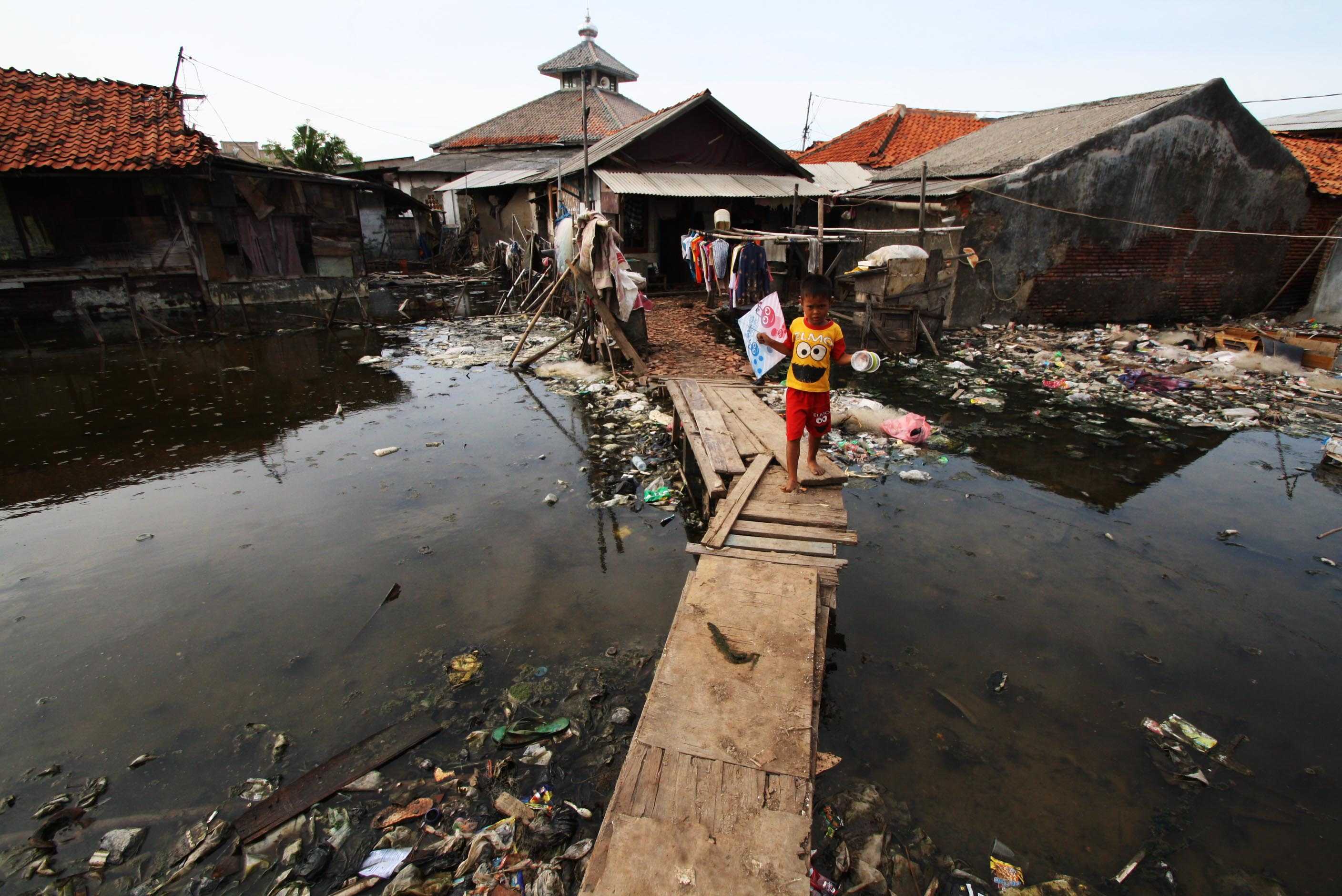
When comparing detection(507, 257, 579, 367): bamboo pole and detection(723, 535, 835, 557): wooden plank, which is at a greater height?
detection(507, 257, 579, 367): bamboo pole

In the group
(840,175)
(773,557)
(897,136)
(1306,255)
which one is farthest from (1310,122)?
(773,557)

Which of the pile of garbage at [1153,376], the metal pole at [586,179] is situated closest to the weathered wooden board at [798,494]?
the pile of garbage at [1153,376]

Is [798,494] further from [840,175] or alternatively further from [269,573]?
[840,175]

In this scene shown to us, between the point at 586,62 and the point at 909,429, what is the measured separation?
29565mm

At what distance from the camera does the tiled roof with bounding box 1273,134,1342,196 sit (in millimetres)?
11594

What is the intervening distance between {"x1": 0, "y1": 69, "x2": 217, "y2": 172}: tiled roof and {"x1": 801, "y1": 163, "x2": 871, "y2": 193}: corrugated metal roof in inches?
506

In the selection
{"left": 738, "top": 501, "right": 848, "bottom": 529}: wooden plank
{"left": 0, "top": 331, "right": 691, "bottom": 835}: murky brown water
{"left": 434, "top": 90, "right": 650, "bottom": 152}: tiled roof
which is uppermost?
{"left": 434, "top": 90, "right": 650, "bottom": 152}: tiled roof

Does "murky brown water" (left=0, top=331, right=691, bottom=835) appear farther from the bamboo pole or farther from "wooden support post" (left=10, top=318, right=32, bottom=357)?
"wooden support post" (left=10, top=318, right=32, bottom=357)

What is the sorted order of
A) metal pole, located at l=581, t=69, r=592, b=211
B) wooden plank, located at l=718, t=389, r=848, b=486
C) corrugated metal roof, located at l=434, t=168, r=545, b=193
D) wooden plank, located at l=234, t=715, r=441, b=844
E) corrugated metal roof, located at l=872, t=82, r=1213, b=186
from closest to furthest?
wooden plank, located at l=234, t=715, r=441, b=844 → wooden plank, located at l=718, t=389, r=848, b=486 → corrugated metal roof, located at l=872, t=82, r=1213, b=186 → metal pole, located at l=581, t=69, r=592, b=211 → corrugated metal roof, located at l=434, t=168, r=545, b=193

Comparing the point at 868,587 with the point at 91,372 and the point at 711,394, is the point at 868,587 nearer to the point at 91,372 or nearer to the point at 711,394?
the point at 711,394

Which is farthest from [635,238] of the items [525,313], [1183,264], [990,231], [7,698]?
[7,698]

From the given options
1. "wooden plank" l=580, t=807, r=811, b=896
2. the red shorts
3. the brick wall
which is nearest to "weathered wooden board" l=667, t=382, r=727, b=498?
the red shorts

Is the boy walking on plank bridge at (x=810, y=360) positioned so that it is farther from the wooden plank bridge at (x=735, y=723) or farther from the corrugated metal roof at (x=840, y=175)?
the corrugated metal roof at (x=840, y=175)

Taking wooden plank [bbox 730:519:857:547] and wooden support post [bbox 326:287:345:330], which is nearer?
wooden plank [bbox 730:519:857:547]
